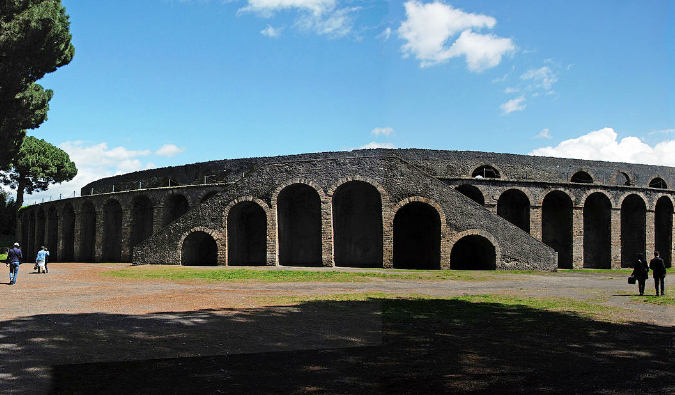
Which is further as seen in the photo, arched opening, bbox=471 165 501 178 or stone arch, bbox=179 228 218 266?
arched opening, bbox=471 165 501 178

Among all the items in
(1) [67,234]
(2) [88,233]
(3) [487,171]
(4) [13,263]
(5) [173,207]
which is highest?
(3) [487,171]

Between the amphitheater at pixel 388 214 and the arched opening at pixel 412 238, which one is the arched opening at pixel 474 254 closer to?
the amphitheater at pixel 388 214

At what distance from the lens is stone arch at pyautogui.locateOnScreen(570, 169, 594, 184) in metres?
30.6

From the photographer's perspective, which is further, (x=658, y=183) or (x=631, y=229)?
(x=658, y=183)

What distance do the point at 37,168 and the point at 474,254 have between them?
42.8 metres

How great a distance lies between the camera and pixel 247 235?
2509cm

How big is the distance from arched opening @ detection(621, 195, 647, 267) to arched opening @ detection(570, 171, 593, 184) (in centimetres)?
251

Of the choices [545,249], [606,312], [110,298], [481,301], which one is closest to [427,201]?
[545,249]

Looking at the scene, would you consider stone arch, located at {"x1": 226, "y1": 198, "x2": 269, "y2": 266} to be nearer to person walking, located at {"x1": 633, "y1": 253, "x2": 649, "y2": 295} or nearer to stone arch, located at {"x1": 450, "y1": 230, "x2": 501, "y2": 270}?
stone arch, located at {"x1": 450, "y1": 230, "x2": 501, "y2": 270}

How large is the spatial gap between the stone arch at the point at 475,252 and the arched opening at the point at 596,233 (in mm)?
8714

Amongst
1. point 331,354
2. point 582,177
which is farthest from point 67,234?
point 331,354

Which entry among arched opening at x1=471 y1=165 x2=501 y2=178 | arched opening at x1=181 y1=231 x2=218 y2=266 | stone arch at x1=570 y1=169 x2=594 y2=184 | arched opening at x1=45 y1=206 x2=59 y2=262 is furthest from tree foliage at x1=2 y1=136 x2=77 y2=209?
stone arch at x1=570 y1=169 x2=594 y2=184

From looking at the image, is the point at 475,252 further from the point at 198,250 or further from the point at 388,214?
the point at 198,250

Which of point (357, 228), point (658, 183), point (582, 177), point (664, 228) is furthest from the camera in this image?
point (658, 183)
